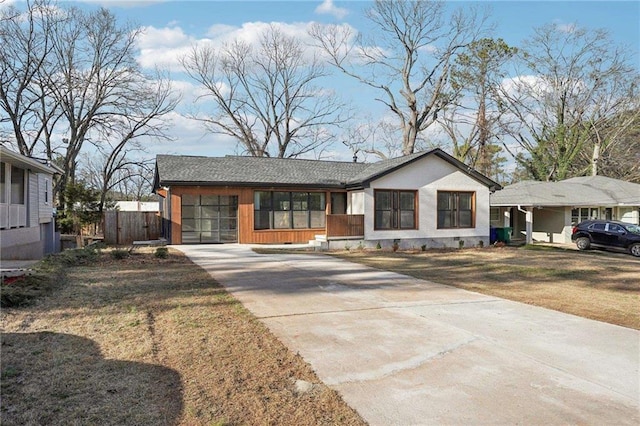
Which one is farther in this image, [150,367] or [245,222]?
[245,222]

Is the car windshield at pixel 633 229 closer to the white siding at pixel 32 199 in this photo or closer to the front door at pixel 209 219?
the front door at pixel 209 219

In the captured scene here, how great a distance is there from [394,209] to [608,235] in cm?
993

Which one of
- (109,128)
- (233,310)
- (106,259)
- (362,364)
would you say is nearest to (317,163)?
(106,259)

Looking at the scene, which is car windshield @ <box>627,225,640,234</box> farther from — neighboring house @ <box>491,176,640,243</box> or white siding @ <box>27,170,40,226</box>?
white siding @ <box>27,170,40,226</box>

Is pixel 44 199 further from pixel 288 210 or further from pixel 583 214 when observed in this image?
pixel 583 214

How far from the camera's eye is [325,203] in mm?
21234

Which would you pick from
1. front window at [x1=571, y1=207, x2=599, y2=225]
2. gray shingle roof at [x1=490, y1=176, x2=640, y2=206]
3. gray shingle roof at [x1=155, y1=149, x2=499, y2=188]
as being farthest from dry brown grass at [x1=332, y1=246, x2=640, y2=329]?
front window at [x1=571, y1=207, x2=599, y2=225]

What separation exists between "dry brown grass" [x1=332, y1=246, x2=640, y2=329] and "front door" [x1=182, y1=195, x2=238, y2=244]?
7.73 metres

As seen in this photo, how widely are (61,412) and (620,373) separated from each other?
5.07 metres

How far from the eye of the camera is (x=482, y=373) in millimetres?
4305

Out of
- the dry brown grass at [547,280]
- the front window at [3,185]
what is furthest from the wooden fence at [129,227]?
the dry brown grass at [547,280]

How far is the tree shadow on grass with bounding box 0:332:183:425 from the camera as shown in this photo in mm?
3303

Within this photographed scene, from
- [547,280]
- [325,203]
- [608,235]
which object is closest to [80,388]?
[547,280]

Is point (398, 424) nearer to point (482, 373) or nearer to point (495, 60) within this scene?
point (482, 373)
